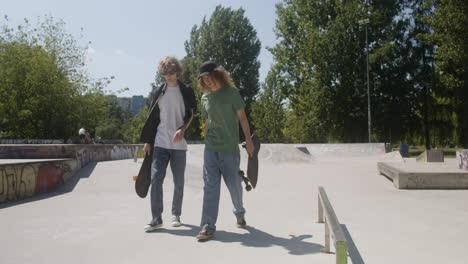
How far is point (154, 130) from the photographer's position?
400cm

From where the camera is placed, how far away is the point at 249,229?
3855 mm

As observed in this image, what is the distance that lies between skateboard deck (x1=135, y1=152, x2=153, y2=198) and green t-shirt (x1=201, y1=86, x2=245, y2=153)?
814mm

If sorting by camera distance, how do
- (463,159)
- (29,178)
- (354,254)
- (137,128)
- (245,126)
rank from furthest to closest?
(137,128)
(463,159)
(29,178)
(245,126)
(354,254)

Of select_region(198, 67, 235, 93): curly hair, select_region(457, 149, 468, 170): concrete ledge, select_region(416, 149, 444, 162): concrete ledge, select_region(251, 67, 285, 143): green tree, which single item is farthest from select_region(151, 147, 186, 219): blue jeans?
select_region(251, 67, 285, 143): green tree

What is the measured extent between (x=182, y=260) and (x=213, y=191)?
2.86 ft

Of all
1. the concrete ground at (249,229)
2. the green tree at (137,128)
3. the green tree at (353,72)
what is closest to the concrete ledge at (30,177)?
the concrete ground at (249,229)

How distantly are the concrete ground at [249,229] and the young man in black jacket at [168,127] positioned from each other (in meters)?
0.49

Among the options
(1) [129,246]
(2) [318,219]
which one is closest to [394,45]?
(2) [318,219]

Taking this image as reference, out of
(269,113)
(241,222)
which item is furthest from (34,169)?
(269,113)

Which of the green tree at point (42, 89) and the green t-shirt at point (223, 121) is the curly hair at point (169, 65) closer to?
the green t-shirt at point (223, 121)

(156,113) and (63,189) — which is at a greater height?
(156,113)

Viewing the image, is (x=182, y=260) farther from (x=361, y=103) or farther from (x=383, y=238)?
(x=361, y=103)

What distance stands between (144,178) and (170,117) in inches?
28.8

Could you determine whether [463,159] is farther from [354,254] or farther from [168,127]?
[168,127]
